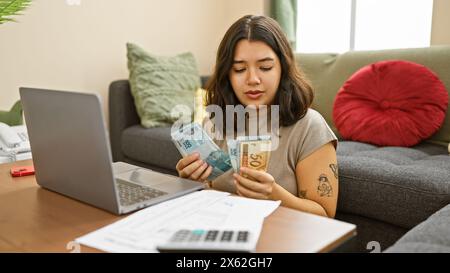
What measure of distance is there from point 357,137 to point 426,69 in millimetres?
449

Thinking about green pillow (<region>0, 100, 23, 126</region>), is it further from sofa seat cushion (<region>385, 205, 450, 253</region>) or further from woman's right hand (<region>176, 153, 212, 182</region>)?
sofa seat cushion (<region>385, 205, 450, 253</region>)

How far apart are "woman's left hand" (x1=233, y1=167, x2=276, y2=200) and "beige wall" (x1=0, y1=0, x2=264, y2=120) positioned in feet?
6.49

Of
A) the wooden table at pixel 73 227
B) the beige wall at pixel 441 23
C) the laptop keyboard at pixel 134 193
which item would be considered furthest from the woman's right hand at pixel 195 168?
the beige wall at pixel 441 23

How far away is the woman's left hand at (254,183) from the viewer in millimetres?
927

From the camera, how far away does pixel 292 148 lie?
4.04 feet

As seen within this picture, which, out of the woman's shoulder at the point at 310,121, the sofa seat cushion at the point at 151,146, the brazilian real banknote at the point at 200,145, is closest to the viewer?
the brazilian real banknote at the point at 200,145

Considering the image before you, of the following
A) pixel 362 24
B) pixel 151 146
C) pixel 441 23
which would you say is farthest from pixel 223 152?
pixel 362 24

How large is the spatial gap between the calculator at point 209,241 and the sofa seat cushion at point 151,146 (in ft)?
4.91

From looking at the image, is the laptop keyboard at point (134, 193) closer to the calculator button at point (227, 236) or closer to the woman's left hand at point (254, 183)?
the woman's left hand at point (254, 183)

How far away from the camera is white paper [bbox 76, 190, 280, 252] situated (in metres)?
0.71
